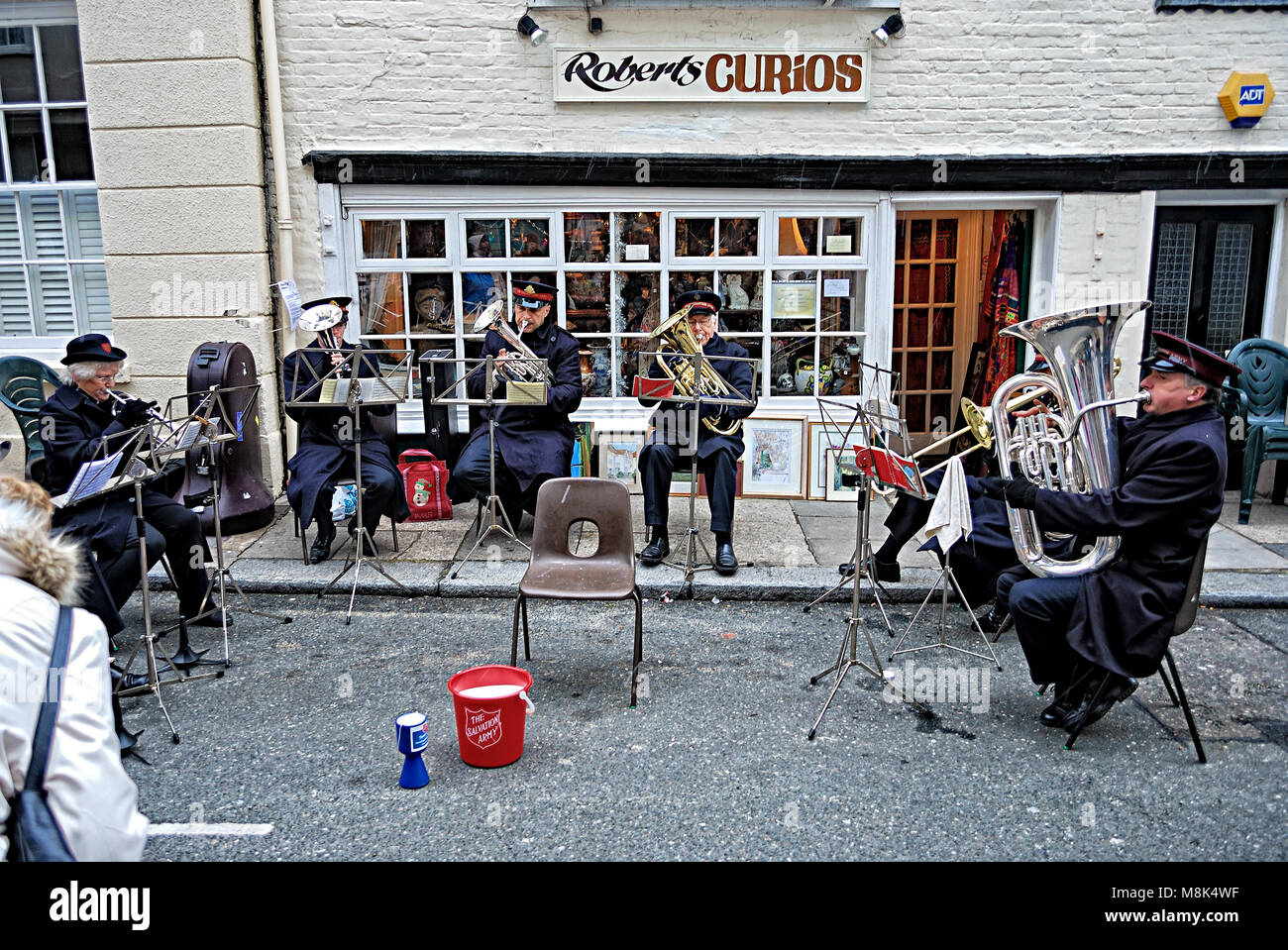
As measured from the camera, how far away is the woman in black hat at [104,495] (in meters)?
5.28

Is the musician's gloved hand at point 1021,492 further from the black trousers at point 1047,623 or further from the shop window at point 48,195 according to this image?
the shop window at point 48,195

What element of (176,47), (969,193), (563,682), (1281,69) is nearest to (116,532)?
(563,682)

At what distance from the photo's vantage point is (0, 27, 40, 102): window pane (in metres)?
8.45

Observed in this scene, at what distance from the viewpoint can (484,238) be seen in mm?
8719

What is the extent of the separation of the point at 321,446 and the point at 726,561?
3103 millimetres

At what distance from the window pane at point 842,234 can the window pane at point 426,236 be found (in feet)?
11.2

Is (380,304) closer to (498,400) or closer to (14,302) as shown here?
(498,400)

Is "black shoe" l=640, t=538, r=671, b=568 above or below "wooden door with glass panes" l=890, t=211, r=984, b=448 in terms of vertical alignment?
below

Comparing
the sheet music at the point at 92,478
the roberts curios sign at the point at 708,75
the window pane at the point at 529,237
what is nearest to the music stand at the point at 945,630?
the sheet music at the point at 92,478

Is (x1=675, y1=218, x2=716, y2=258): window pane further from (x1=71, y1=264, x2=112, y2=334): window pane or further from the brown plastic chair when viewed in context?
(x1=71, y1=264, x2=112, y2=334): window pane

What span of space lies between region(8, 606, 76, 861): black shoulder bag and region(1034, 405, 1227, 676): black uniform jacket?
3.90 meters

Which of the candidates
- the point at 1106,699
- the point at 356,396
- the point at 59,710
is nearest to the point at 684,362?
the point at 356,396

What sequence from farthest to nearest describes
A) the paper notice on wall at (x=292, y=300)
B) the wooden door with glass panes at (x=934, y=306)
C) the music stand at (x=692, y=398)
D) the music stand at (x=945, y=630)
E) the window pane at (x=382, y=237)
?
the wooden door with glass panes at (x=934, y=306) < the window pane at (x=382, y=237) < the paper notice on wall at (x=292, y=300) < the music stand at (x=692, y=398) < the music stand at (x=945, y=630)

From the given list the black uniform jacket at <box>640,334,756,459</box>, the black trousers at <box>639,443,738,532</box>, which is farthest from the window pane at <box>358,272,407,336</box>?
the black trousers at <box>639,443,738,532</box>
